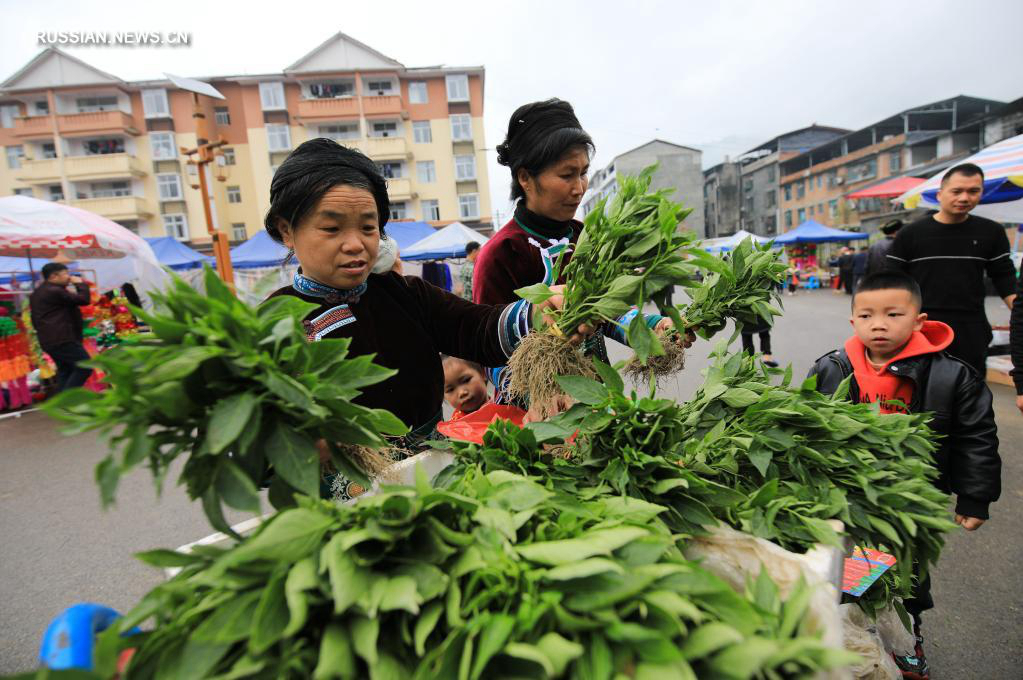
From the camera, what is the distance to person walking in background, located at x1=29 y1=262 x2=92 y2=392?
5.89 metres

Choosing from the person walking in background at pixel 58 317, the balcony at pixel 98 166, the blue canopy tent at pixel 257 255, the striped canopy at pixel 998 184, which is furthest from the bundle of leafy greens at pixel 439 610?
the balcony at pixel 98 166

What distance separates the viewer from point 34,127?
85.8 feet

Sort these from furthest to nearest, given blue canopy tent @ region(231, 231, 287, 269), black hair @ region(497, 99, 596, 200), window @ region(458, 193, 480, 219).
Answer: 1. window @ region(458, 193, 480, 219)
2. blue canopy tent @ region(231, 231, 287, 269)
3. black hair @ region(497, 99, 596, 200)

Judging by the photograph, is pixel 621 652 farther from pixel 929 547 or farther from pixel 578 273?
pixel 929 547

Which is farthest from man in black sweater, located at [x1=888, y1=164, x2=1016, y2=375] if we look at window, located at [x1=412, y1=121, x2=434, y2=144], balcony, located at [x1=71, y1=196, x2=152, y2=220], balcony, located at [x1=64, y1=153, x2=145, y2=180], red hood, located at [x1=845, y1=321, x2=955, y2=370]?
balcony, located at [x1=64, y1=153, x2=145, y2=180]

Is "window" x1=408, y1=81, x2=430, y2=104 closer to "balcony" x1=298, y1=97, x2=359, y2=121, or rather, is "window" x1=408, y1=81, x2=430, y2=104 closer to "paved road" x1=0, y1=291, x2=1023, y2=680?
"balcony" x1=298, y1=97, x2=359, y2=121

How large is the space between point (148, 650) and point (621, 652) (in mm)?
562

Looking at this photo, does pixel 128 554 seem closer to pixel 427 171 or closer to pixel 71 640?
pixel 71 640

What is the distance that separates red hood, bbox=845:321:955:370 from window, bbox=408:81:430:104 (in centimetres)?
3167

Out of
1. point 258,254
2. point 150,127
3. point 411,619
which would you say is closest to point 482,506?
point 411,619

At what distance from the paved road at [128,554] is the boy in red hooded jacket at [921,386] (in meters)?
0.43

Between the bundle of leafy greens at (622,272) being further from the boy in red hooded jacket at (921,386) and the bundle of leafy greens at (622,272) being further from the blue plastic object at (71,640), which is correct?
the boy in red hooded jacket at (921,386)

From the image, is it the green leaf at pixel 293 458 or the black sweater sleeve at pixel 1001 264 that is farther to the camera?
the black sweater sleeve at pixel 1001 264

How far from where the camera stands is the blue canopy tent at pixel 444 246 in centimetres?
1093
